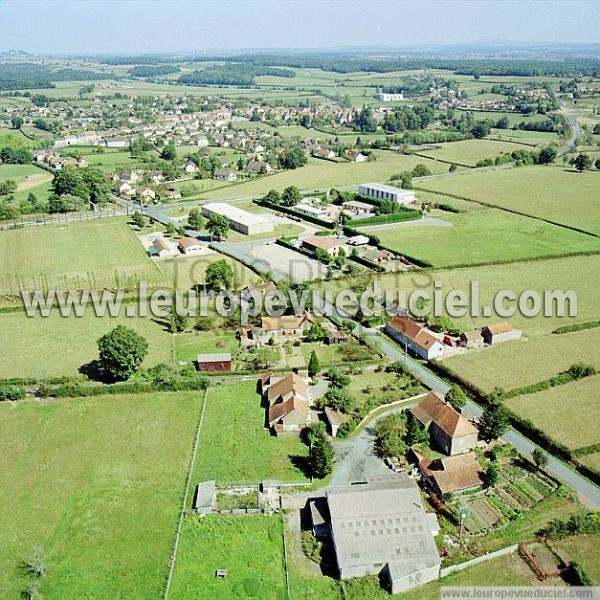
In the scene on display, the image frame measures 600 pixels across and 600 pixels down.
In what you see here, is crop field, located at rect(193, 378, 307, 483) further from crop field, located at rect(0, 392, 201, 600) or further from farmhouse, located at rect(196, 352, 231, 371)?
farmhouse, located at rect(196, 352, 231, 371)

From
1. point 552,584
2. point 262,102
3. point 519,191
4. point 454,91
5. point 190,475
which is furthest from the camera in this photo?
point 454,91

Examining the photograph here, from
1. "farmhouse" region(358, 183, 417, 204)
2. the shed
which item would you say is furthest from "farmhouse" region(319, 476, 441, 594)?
"farmhouse" region(358, 183, 417, 204)

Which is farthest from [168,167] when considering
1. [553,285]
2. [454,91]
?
[454,91]

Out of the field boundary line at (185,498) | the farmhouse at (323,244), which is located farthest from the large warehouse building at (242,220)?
the field boundary line at (185,498)

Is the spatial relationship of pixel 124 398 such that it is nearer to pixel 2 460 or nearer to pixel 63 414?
pixel 63 414

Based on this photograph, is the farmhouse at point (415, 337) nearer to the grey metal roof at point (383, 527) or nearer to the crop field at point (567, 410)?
the crop field at point (567, 410)

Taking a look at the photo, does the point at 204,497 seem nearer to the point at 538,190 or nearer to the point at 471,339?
the point at 471,339

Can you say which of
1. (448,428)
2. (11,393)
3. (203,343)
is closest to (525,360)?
(448,428)
